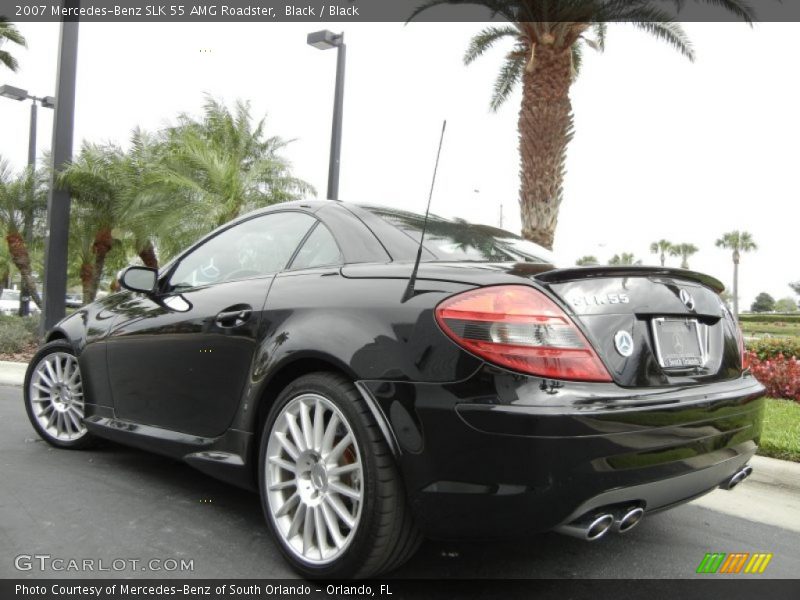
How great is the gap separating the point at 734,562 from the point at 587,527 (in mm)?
1226

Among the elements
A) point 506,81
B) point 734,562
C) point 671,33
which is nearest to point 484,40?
point 506,81

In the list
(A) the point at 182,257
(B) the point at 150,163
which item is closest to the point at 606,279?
(A) the point at 182,257

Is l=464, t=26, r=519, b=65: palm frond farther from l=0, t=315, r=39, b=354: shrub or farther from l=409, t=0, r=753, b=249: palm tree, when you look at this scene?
l=0, t=315, r=39, b=354: shrub

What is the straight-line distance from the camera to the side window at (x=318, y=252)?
2.85 m

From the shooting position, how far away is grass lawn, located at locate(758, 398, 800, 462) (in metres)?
4.27

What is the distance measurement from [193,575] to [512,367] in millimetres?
1468

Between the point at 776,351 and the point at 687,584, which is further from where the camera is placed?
the point at 776,351

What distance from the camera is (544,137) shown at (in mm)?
10383

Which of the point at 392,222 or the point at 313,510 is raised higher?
the point at 392,222

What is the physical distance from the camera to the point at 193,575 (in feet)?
8.32

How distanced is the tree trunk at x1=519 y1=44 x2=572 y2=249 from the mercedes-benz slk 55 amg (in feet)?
24.9

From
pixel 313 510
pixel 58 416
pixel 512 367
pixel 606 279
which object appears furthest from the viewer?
pixel 58 416

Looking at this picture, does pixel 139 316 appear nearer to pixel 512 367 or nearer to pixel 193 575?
pixel 193 575

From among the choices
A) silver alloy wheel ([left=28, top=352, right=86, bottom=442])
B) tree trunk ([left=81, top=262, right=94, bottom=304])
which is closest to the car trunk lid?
silver alloy wheel ([left=28, top=352, right=86, bottom=442])
